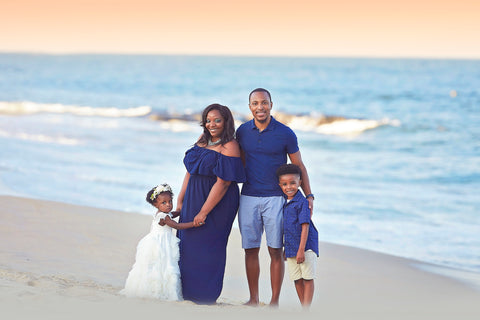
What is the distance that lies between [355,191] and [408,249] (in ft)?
12.3

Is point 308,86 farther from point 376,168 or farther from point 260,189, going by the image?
point 260,189

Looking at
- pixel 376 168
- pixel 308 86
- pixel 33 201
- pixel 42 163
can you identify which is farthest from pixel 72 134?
pixel 308 86

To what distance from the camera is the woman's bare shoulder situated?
4.99 m

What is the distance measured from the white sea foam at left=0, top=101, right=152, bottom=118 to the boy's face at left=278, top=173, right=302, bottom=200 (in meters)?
23.6

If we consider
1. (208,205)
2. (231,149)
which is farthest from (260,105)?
(208,205)

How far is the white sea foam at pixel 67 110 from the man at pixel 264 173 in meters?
23.3

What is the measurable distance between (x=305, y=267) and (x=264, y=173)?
0.82 meters

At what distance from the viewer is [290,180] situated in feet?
16.2

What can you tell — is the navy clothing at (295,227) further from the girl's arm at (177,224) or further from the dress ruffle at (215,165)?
the girl's arm at (177,224)

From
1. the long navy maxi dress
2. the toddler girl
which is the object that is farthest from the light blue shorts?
the toddler girl

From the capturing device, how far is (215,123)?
196 inches

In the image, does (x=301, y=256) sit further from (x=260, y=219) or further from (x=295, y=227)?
(x=260, y=219)

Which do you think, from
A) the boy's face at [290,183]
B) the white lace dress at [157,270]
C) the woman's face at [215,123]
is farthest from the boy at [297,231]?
the white lace dress at [157,270]

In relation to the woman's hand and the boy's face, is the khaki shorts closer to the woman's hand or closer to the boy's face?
the boy's face
